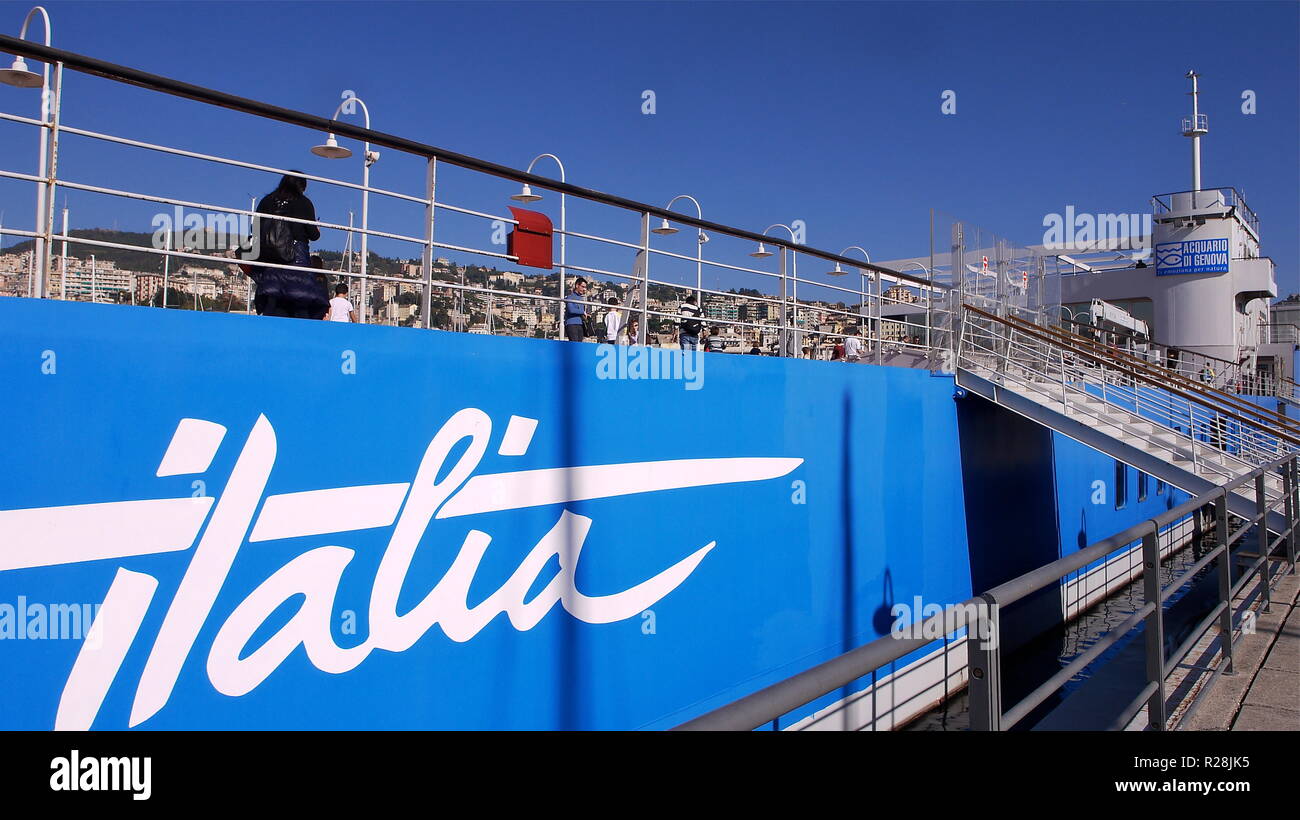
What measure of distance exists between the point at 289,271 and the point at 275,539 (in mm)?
1586

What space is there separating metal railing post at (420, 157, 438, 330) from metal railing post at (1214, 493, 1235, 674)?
16.0ft

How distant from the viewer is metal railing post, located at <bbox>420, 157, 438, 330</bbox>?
5.53 m

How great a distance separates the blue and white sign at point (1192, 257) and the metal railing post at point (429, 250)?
32024mm

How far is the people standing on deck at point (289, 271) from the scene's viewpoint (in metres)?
5.04

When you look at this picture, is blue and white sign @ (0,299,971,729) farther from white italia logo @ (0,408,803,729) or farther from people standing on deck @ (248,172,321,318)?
people standing on deck @ (248,172,321,318)

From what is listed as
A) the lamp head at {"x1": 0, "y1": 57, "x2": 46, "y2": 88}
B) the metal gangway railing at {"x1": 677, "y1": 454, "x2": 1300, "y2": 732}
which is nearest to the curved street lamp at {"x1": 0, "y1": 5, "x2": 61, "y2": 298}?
the lamp head at {"x1": 0, "y1": 57, "x2": 46, "y2": 88}

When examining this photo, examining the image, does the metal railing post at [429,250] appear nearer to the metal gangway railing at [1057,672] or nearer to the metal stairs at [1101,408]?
the metal gangway railing at [1057,672]

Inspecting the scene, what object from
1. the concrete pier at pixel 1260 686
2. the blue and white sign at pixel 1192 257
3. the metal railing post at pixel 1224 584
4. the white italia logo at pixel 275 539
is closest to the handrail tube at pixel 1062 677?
the concrete pier at pixel 1260 686

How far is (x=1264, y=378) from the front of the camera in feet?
111
